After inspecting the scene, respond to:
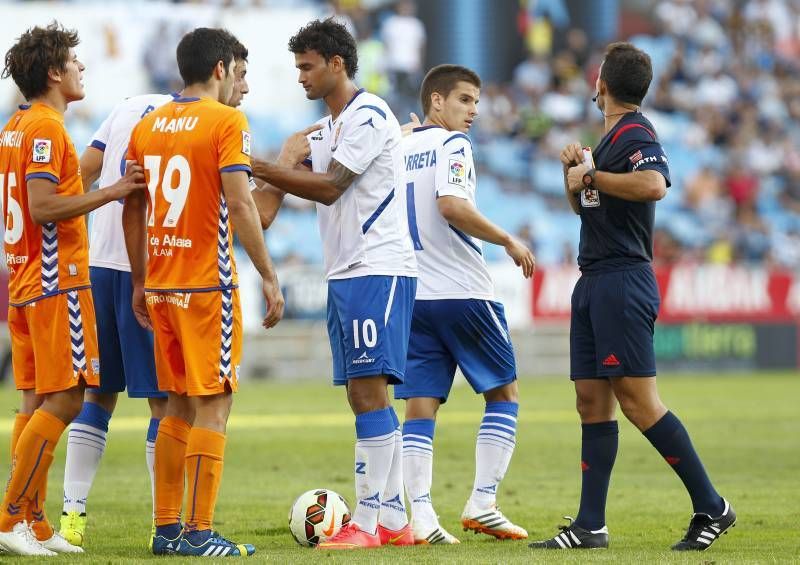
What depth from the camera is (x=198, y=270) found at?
6488 mm

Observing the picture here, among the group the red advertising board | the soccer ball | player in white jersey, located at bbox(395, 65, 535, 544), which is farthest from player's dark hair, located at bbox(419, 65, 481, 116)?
the red advertising board

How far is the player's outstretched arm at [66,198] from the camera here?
662 centimetres

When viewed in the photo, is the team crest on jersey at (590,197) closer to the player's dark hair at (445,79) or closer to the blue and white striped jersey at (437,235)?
the blue and white striped jersey at (437,235)

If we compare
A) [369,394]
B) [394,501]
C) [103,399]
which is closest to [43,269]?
[103,399]

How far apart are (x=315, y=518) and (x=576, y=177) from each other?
2248 millimetres

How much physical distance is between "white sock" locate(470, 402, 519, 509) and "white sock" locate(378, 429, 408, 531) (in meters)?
0.64

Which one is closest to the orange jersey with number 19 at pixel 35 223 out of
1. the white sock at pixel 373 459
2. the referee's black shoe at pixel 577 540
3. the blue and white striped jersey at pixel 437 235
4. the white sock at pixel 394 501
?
the white sock at pixel 373 459

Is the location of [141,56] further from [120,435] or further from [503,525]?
[503,525]

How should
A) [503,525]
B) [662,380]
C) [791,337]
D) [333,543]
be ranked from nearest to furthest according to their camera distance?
[333,543] < [503,525] < [662,380] < [791,337]

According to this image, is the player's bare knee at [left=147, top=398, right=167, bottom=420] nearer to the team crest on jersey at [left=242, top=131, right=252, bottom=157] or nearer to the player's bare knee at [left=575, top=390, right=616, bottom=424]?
the team crest on jersey at [left=242, top=131, right=252, bottom=157]

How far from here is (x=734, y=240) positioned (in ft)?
97.2

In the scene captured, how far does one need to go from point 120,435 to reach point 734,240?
A: 1858 centimetres

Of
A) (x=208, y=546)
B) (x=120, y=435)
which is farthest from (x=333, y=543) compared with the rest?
(x=120, y=435)

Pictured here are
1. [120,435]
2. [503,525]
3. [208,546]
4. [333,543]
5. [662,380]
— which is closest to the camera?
[208,546]
